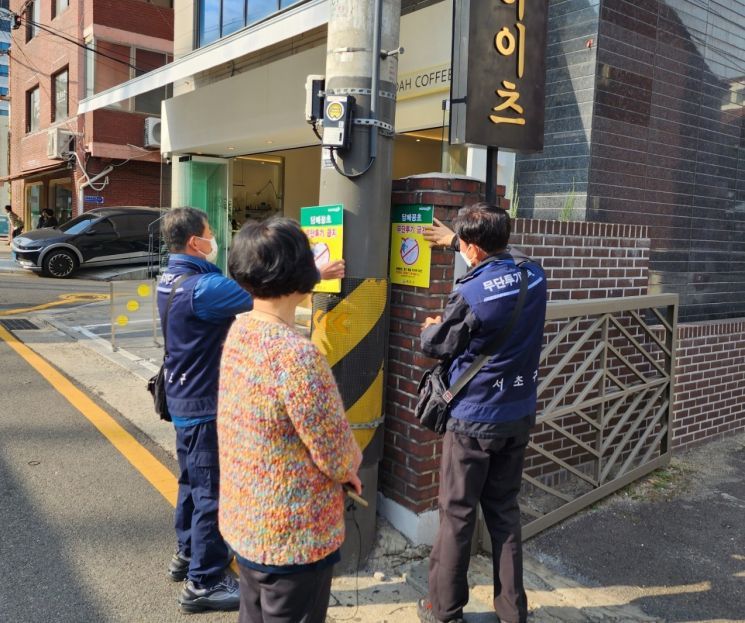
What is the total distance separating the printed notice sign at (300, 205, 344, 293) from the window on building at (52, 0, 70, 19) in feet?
78.2

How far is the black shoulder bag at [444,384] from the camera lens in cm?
275

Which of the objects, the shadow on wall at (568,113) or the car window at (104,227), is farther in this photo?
the car window at (104,227)

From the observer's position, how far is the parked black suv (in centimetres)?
1612

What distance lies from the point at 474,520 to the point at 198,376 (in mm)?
1381

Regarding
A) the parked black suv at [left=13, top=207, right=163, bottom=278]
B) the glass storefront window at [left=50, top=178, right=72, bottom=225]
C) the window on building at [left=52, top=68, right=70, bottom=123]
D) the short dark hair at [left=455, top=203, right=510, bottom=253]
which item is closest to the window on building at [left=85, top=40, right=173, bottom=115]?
the window on building at [left=52, top=68, right=70, bottom=123]

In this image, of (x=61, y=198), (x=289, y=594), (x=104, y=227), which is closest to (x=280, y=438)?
(x=289, y=594)

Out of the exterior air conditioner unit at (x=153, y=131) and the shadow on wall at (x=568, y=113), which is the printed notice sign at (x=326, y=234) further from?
the exterior air conditioner unit at (x=153, y=131)

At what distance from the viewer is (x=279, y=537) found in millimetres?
1855

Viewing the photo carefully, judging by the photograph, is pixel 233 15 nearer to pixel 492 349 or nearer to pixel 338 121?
pixel 338 121

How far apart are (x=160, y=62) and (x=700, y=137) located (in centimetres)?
2048

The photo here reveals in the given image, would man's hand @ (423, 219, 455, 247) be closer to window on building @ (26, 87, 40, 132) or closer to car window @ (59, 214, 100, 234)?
car window @ (59, 214, 100, 234)

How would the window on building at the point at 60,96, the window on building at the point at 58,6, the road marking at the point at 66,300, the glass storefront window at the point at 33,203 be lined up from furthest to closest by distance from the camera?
the glass storefront window at the point at 33,203, the window on building at the point at 60,96, the window on building at the point at 58,6, the road marking at the point at 66,300

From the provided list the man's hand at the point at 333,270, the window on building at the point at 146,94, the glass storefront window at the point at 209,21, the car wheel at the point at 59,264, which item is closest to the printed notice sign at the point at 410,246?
the man's hand at the point at 333,270

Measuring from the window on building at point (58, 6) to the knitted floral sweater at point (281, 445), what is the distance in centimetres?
2540
